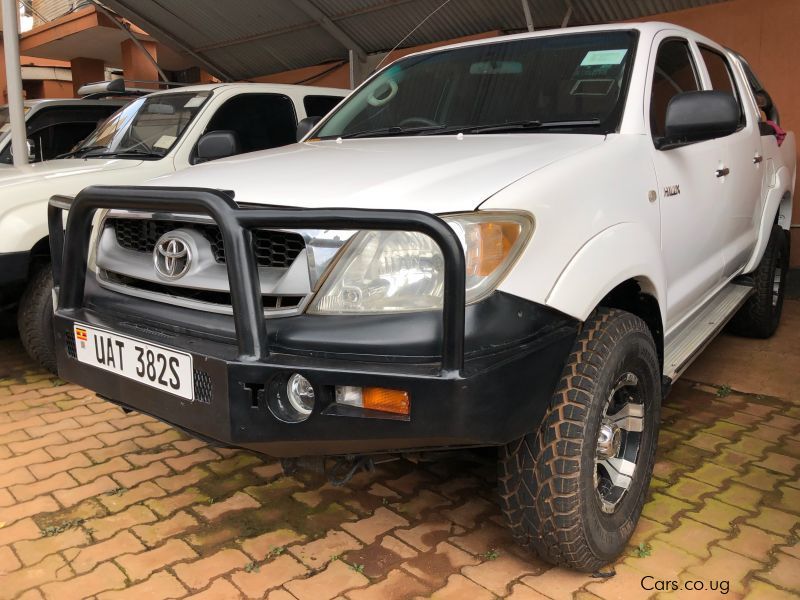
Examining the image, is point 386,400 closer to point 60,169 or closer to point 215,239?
point 215,239

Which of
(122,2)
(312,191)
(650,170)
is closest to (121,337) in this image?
(312,191)

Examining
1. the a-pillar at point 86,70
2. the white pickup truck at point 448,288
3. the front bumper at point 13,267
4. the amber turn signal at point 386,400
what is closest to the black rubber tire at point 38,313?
the front bumper at point 13,267

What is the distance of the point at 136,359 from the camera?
2074 mm

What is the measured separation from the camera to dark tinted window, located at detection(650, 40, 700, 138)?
2699 mm

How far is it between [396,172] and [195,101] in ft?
11.3

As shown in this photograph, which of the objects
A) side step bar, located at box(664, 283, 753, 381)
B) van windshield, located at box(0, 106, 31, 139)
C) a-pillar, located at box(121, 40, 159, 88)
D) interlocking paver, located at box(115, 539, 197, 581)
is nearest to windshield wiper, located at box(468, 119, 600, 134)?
side step bar, located at box(664, 283, 753, 381)

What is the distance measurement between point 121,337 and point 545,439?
4.19 ft

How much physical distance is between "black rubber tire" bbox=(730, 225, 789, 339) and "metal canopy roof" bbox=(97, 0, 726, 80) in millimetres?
2816

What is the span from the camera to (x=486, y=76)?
3.04m

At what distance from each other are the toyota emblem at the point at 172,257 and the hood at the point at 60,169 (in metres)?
2.21

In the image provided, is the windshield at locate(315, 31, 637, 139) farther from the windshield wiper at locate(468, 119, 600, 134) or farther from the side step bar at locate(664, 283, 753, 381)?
the side step bar at locate(664, 283, 753, 381)

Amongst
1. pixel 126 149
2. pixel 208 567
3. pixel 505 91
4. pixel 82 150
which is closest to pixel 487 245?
pixel 505 91

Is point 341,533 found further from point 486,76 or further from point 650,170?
point 486,76

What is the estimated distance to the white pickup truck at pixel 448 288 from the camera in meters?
1.75
